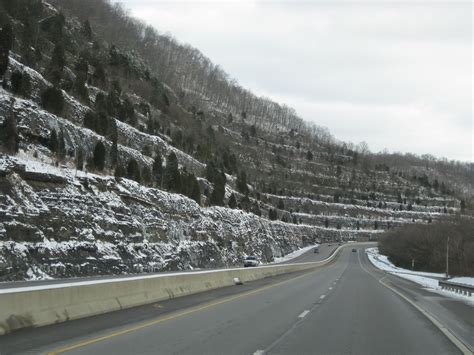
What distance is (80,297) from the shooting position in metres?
14.6

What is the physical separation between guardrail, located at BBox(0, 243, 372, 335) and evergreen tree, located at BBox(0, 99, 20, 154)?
2084 centimetres

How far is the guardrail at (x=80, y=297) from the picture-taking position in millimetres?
11727

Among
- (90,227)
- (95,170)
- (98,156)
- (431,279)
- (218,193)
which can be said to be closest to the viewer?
(90,227)

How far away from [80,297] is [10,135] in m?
27.9

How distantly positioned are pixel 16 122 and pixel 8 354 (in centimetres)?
3702

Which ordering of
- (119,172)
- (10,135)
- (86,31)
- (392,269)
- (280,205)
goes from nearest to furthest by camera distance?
(10,135) → (119,172) → (392,269) → (86,31) → (280,205)

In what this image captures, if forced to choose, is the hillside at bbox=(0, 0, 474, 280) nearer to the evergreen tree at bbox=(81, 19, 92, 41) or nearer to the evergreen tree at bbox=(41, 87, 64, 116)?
the evergreen tree at bbox=(41, 87, 64, 116)

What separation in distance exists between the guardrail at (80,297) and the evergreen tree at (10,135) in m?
20.8

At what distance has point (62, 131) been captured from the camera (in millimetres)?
49219

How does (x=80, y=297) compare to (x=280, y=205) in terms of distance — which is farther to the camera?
(x=280, y=205)

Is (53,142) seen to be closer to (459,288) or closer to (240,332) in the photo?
(459,288)

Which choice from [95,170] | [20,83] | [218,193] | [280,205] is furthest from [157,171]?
[280,205]

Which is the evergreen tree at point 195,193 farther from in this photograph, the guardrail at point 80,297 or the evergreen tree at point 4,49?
the guardrail at point 80,297

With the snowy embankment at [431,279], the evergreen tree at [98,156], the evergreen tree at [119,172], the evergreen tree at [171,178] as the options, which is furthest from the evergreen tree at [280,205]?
the evergreen tree at [98,156]
